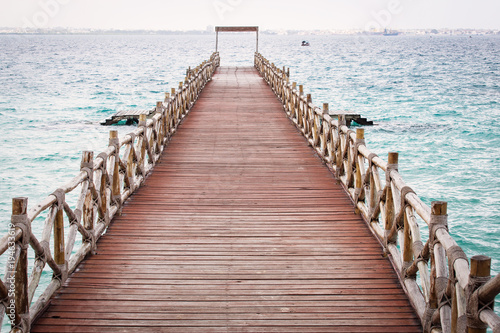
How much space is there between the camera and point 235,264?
5.58 metres

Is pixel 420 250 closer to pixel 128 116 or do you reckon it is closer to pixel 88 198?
pixel 88 198

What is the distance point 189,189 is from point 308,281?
12.0ft

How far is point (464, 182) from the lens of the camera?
57.5ft

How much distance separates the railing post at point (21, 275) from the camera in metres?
4.10

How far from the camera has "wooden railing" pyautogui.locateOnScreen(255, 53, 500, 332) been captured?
3.35 metres

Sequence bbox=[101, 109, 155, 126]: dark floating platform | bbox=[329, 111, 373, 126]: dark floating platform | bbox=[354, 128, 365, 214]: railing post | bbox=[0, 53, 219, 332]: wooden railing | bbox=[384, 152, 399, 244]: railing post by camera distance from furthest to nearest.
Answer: bbox=[101, 109, 155, 126]: dark floating platform
bbox=[329, 111, 373, 126]: dark floating platform
bbox=[354, 128, 365, 214]: railing post
bbox=[384, 152, 399, 244]: railing post
bbox=[0, 53, 219, 332]: wooden railing

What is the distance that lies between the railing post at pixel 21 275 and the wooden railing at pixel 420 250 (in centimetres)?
328

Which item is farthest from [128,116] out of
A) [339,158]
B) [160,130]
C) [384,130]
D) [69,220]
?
[69,220]

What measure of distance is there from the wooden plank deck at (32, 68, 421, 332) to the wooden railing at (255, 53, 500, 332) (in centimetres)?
20

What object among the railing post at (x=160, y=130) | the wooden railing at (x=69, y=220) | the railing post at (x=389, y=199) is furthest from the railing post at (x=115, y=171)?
the railing post at (x=389, y=199)

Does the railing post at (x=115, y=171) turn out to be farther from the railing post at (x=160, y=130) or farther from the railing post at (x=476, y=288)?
the railing post at (x=476, y=288)

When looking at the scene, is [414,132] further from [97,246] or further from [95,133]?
[97,246]

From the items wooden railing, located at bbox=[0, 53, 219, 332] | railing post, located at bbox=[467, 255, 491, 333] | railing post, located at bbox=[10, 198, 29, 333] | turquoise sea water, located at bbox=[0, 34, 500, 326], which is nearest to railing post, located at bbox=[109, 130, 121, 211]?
wooden railing, located at bbox=[0, 53, 219, 332]

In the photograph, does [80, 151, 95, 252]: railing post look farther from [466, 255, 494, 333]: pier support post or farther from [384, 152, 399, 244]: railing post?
[466, 255, 494, 333]: pier support post
